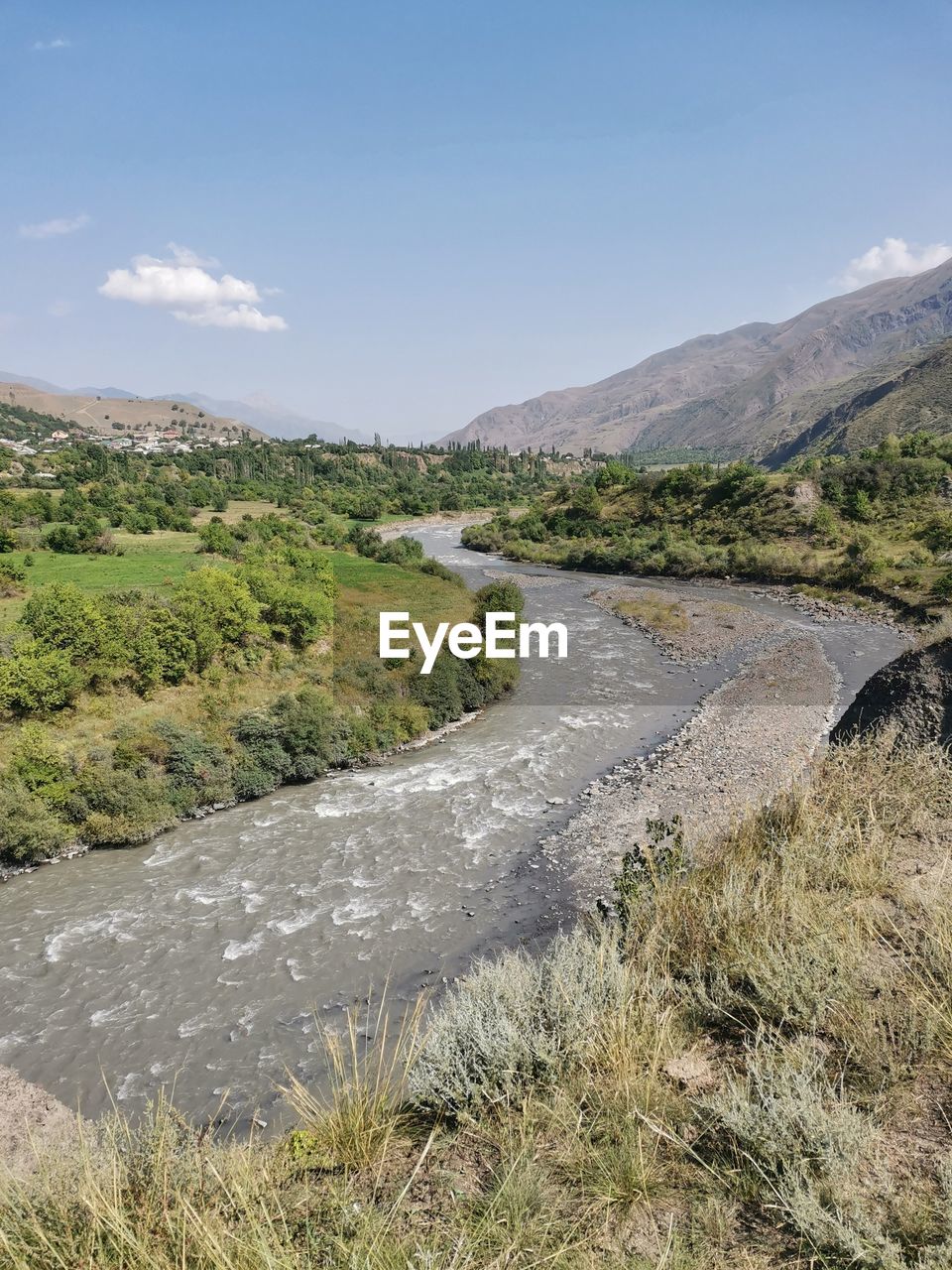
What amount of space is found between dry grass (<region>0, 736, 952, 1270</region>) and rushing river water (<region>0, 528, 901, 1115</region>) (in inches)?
125

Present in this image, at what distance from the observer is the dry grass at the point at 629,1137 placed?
10.9ft

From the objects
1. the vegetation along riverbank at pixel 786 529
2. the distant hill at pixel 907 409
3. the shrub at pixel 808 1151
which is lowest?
the shrub at pixel 808 1151

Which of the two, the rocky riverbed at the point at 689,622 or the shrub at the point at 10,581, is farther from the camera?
the rocky riverbed at the point at 689,622

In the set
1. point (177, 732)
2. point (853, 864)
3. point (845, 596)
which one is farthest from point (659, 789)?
point (845, 596)

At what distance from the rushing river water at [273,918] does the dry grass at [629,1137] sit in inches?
125

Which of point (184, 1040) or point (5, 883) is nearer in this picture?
point (184, 1040)

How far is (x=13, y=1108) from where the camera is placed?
9.31 m

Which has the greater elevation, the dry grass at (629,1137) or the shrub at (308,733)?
the dry grass at (629,1137)

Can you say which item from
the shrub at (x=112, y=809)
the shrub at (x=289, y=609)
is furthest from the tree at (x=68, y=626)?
the shrub at (x=289, y=609)

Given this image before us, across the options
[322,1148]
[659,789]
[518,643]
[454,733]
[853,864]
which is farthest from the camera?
[518,643]

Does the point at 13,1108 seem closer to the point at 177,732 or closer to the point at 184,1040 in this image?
the point at 184,1040

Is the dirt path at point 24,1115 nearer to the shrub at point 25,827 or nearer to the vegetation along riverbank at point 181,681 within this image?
the shrub at point 25,827

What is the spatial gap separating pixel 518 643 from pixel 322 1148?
1150 inches

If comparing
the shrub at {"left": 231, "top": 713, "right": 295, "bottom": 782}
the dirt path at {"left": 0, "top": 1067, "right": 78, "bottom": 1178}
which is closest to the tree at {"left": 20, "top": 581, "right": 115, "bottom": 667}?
the shrub at {"left": 231, "top": 713, "right": 295, "bottom": 782}
